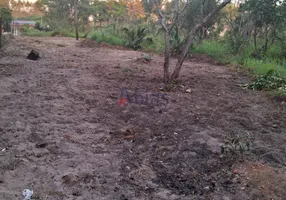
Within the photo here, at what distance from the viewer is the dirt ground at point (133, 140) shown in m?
2.31

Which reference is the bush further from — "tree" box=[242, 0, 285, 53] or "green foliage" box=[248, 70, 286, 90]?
"green foliage" box=[248, 70, 286, 90]

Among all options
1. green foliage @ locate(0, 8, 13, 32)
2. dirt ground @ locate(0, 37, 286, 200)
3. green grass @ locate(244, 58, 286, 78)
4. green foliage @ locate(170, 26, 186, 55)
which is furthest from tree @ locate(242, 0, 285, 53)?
green foliage @ locate(0, 8, 13, 32)

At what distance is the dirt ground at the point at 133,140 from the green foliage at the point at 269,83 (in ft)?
Answer: 1.00

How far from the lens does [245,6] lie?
30.0 feet

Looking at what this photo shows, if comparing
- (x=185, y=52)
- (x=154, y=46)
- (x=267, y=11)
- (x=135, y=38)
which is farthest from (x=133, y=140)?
(x=135, y=38)

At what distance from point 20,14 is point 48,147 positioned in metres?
56.2

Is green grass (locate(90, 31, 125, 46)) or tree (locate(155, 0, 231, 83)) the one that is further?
green grass (locate(90, 31, 125, 46))

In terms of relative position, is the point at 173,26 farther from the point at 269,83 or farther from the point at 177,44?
the point at 177,44

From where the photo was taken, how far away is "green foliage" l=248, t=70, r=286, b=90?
220 inches
